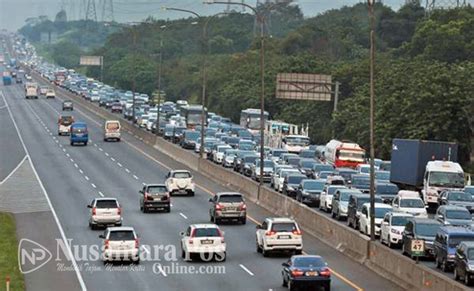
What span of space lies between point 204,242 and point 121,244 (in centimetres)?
308

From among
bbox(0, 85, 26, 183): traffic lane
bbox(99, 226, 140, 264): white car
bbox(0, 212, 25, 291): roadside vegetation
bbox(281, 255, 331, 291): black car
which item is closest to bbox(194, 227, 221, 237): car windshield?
bbox(99, 226, 140, 264): white car

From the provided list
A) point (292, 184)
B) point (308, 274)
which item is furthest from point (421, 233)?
point (292, 184)

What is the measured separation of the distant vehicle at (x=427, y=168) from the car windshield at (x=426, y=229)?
63.3ft

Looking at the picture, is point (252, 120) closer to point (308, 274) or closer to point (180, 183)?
point (180, 183)

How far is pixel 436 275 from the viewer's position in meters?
39.6

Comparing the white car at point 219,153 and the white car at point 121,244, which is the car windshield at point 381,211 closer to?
the white car at point 121,244

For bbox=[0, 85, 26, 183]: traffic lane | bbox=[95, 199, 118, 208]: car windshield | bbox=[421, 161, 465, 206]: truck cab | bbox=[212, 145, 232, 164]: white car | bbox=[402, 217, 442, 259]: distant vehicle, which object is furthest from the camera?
bbox=[212, 145, 232, 164]: white car

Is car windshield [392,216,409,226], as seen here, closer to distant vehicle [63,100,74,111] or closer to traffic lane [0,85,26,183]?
traffic lane [0,85,26,183]

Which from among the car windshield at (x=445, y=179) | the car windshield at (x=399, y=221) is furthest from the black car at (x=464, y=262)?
the car windshield at (x=445, y=179)

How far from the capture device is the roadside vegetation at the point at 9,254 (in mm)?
44781

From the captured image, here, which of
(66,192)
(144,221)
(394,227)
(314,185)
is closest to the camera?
(394,227)

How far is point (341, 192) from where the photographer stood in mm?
63312

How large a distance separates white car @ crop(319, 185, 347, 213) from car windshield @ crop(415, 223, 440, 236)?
16.3m

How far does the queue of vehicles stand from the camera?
49.5 metres
